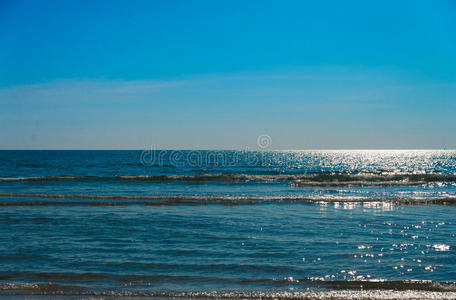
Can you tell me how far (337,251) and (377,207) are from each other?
10.9 m

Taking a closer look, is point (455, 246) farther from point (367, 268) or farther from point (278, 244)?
point (278, 244)

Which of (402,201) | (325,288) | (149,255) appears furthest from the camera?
(402,201)

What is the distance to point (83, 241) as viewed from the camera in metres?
11.7

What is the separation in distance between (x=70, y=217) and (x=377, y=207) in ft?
52.0

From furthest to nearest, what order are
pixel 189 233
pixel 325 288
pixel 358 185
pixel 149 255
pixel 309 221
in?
pixel 358 185 < pixel 309 221 < pixel 189 233 < pixel 149 255 < pixel 325 288

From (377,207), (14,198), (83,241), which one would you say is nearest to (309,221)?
(377,207)

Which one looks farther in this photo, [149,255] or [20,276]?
[149,255]

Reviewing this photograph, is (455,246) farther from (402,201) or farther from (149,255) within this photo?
(402,201)

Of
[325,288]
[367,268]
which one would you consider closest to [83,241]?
[325,288]

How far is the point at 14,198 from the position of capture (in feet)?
76.2

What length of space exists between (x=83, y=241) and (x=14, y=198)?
48.1 feet

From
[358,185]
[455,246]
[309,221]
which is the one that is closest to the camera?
[455,246]

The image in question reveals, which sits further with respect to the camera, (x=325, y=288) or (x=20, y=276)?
(x=20, y=276)

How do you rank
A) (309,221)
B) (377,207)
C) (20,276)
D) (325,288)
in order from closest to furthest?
(325,288)
(20,276)
(309,221)
(377,207)
